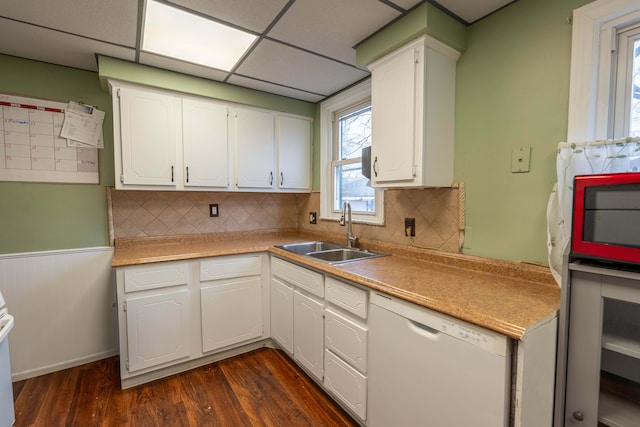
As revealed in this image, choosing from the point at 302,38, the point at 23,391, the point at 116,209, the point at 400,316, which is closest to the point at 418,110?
the point at 302,38

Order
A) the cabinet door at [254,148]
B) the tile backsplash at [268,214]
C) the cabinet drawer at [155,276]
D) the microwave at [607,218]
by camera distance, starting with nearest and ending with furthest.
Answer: the microwave at [607,218] → the tile backsplash at [268,214] → the cabinet drawer at [155,276] → the cabinet door at [254,148]

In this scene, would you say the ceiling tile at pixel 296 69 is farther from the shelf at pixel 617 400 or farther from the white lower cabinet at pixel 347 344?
the shelf at pixel 617 400

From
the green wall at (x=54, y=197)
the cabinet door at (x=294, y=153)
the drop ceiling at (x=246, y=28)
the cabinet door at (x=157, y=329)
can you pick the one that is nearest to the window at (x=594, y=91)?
the drop ceiling at (x=246, y=28)

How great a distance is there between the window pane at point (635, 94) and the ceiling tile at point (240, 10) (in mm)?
1513

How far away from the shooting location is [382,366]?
1.36 metres

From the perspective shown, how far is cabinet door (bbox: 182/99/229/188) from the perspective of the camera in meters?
2.30

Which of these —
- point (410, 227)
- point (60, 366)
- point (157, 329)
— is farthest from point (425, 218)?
point (60, 366)

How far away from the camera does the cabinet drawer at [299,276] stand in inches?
71.1

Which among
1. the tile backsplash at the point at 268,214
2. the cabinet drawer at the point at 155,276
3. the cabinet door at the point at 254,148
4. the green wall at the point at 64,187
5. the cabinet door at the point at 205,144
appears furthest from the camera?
the cabinet door at the point at 254,148

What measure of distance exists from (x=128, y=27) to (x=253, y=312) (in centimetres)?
202

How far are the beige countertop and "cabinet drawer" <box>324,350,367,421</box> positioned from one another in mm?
507

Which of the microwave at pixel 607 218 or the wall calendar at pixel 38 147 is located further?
the wall calendar at pixel 38 147

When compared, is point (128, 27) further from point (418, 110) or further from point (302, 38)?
point (418, 110)

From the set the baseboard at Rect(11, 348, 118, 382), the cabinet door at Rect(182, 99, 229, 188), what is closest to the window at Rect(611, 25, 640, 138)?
the cabinet door at Rect(182, 99, 229, 188)
